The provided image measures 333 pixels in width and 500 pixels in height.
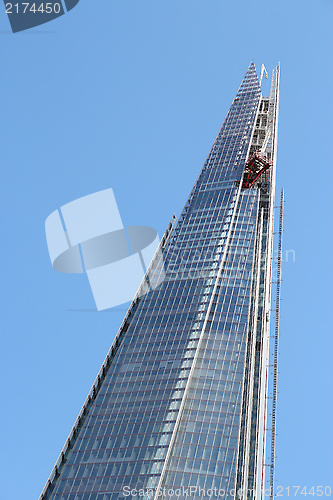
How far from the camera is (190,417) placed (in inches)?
5635

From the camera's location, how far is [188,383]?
5812 inches

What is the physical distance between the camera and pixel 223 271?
173 m

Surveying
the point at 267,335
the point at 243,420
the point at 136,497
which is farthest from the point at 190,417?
the point at 267,335

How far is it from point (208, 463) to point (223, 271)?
172 ft

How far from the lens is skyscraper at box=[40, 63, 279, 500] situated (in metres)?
133

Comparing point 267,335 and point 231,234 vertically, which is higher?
point 231,234

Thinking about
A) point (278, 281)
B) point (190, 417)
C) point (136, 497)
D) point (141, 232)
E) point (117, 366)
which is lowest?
point (136, 497)

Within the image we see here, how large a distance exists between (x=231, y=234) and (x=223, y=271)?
46.8ft

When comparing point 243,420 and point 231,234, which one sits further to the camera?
point 231,234

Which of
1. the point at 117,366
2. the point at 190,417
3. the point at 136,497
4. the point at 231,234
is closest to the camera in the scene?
the point at 136,497

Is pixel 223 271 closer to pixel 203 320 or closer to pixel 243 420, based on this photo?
pixel 203 320

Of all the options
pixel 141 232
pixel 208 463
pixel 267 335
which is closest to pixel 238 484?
pixel 208 463

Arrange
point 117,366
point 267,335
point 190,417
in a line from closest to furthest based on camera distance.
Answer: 1. point 190,417
2. point 117,366
3. point 267,335

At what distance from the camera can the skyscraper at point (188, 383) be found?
5241 inches
